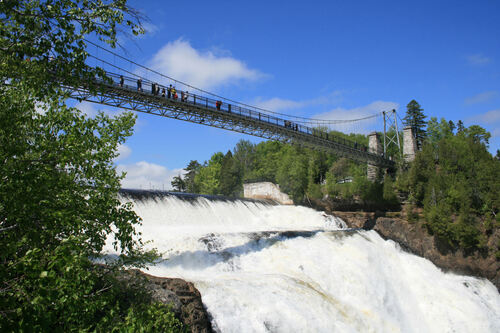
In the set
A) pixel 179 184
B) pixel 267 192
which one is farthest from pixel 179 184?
pixel 267 192

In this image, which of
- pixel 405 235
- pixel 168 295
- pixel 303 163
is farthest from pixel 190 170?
pixel 168 295

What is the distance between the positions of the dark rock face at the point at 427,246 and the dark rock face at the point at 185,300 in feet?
54.0

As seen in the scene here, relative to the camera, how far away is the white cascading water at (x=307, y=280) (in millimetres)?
8461

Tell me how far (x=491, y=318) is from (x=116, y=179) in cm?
1609

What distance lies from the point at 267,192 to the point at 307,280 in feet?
74.2

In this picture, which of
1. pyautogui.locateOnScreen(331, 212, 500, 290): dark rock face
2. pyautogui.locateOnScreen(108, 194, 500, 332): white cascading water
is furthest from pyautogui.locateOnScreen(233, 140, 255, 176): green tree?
pyautogui.locateOnScreen(108, 194, 500, 332): white cascading water

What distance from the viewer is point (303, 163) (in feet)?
134

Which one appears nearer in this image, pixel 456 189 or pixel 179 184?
pixel 456 189

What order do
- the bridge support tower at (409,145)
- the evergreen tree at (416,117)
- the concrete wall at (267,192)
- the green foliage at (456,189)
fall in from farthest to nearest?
the evergreen tree at (416,117), the bridge support tower at (409,145), the concrete wall at (267,192), the green foliage at (456,189)

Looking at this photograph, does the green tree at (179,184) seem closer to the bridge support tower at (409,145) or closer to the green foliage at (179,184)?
the green foliage at (179,184)

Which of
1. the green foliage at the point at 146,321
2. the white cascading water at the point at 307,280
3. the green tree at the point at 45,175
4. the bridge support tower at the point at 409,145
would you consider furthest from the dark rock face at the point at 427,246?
the green tree at the point at 45,175

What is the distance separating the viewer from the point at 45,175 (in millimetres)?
3852

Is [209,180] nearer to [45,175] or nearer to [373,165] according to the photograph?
[373,165]

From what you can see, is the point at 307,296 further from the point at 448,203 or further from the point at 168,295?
the point at 448,203
